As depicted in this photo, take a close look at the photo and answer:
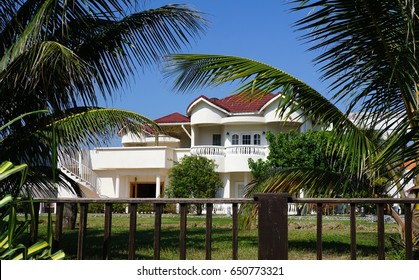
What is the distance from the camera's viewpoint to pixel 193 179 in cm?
2452

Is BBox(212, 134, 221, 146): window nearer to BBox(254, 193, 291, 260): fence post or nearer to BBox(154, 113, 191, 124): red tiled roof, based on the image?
BBox(154, 113, 191, 124): red tiled roof

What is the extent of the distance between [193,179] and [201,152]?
2.82m

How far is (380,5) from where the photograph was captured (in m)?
4.24

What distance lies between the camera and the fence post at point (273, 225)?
3.07 metres

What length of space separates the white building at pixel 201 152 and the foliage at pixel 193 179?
5.82 feet

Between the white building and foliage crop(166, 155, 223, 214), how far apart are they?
69.9 inches

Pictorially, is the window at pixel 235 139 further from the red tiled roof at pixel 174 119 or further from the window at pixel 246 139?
the red tiled roof at pixel 174 119

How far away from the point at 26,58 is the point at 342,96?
3.14m

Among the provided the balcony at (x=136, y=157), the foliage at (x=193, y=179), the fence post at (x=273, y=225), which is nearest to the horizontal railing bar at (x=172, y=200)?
the fence post at (x=273, y=225)

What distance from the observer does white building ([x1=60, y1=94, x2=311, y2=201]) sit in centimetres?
2714

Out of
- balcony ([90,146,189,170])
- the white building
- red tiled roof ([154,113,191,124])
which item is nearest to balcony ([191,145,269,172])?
the white building

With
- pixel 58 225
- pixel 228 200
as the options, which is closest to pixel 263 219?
pixel 228 200
